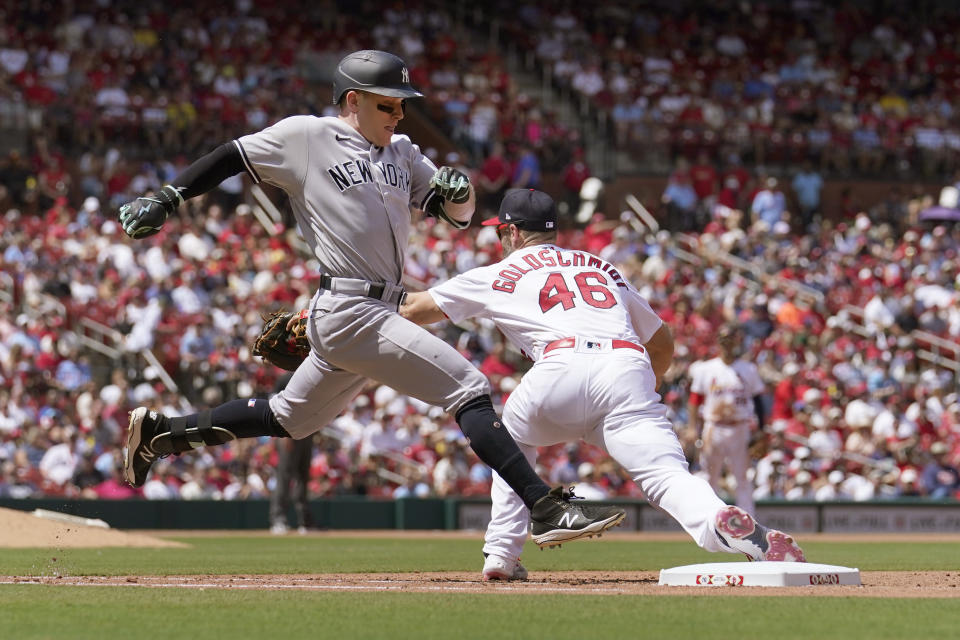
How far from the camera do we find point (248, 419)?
24.6ft

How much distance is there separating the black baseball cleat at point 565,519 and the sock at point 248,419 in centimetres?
142

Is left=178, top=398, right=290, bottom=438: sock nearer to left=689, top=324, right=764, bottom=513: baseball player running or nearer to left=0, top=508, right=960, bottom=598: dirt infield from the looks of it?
left=0, top=508, right=960, bottom=598: dirt infield

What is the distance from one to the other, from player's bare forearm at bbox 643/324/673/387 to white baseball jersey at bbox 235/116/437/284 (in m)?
1.38

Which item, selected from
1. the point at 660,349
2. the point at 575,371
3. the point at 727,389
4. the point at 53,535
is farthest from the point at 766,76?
the point at 575,371

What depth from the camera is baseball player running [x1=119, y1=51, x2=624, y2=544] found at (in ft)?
22.6

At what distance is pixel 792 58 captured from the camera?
1220 inches

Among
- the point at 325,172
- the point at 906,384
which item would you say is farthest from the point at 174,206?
the point at 906,384

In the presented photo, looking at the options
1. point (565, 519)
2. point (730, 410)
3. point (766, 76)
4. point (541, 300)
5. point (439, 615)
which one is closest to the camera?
point (439, 615)

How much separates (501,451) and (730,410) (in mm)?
8000

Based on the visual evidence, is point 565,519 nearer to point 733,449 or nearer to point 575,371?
point 575,371

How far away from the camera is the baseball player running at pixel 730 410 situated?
14555mm

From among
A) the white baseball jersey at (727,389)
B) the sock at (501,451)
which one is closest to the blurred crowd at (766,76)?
the white baseball jersey at (727,389)

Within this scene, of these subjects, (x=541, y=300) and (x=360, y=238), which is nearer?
(x=360, y=238)

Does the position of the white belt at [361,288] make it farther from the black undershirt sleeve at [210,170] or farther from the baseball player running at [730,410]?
the baseball player running at [730,410]
